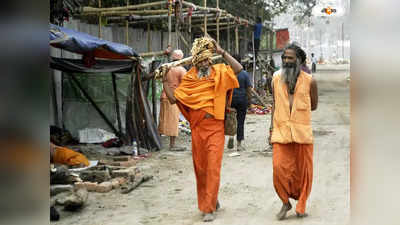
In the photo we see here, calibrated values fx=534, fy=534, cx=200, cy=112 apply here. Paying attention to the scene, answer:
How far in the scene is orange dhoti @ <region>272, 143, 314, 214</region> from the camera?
218 inches

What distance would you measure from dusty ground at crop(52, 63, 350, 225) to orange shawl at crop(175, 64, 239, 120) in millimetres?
1163

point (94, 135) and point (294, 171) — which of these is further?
point (94, 135)

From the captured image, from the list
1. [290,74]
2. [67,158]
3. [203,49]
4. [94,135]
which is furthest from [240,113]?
[290,74]

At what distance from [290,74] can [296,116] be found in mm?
448

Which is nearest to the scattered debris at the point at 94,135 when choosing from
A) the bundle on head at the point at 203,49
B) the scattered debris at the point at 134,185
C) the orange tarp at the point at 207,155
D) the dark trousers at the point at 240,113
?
the dark trousers at the point at 240,113

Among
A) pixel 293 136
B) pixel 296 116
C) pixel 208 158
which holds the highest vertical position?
pixel 296 116

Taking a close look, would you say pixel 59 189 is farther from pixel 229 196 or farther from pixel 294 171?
pixel 294 171

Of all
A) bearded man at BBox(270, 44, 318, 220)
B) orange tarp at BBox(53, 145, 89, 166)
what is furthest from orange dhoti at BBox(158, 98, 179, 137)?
bearded man at BBox(270, 44, 318, 220)

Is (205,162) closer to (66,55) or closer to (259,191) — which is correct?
(259,191)

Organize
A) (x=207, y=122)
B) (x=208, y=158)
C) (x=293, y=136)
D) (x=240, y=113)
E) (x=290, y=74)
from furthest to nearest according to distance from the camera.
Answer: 1. (x=240, y=113)
2. (x=207, y=122)
3. (x=208, y=158)
4. (x=290, y=74)
5. (x=293, y=136)

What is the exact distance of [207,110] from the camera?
5910 mm

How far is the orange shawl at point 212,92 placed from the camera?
5.92 metres
